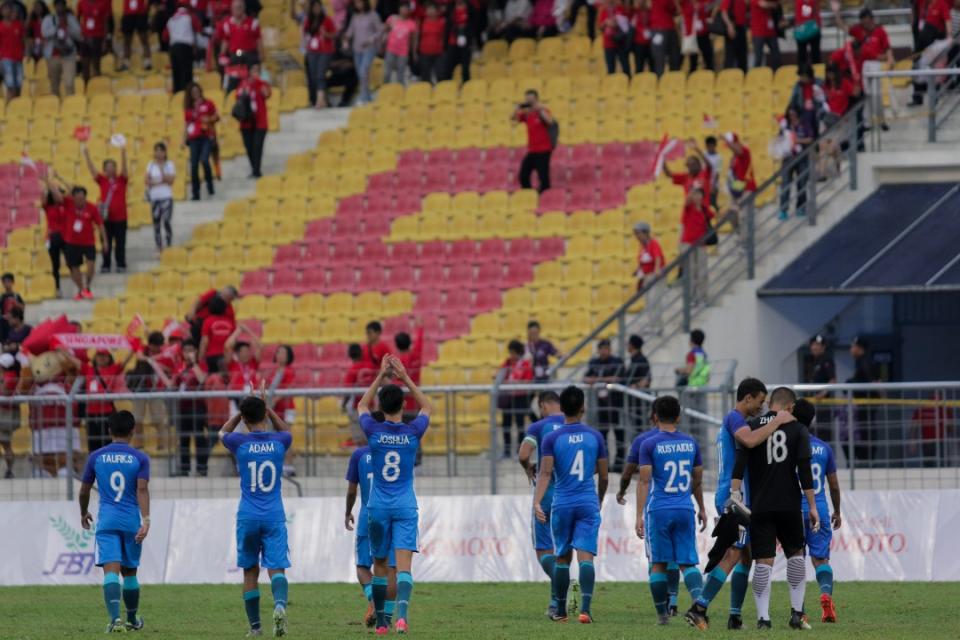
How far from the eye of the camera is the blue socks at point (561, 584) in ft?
49.1

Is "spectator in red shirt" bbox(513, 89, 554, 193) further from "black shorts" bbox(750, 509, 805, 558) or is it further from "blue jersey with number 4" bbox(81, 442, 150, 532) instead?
"black shorts" bbox(750, 509, 805, 558)

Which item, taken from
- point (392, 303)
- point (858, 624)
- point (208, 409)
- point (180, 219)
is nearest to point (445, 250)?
point (392, 303)

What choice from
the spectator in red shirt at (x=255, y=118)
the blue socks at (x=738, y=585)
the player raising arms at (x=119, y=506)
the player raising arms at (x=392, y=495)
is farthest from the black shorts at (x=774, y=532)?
the spectator in red shirt at (x=255, y=118)

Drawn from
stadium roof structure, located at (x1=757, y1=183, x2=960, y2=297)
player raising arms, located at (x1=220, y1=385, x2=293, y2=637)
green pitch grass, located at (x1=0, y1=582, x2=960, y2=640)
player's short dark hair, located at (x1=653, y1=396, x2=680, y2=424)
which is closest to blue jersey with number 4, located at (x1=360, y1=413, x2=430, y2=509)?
player raising arms, located at (x1=220, y1=385, x2=293, y2=637)

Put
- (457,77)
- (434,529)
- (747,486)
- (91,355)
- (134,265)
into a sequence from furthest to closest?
(457,77) < (134,265) < (91,355) < (434,529) < (747,486)

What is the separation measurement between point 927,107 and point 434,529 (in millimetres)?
11152

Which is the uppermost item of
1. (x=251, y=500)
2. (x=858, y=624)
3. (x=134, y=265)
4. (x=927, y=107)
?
(x=927, y=107)

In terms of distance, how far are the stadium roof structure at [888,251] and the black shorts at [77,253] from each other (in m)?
10.2

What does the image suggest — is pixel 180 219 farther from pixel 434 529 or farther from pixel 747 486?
pixel 747 486

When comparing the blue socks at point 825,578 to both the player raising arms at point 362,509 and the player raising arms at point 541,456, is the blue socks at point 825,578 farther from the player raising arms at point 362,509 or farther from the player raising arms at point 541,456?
the player raising arms at point 362,509

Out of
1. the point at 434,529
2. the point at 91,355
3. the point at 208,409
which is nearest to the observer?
the point at 434,529

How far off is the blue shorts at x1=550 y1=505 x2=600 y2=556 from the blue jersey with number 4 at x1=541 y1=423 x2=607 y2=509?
0.18 feet

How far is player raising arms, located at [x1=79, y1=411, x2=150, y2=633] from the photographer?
1453 centimetres

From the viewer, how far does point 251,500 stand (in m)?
13.9
